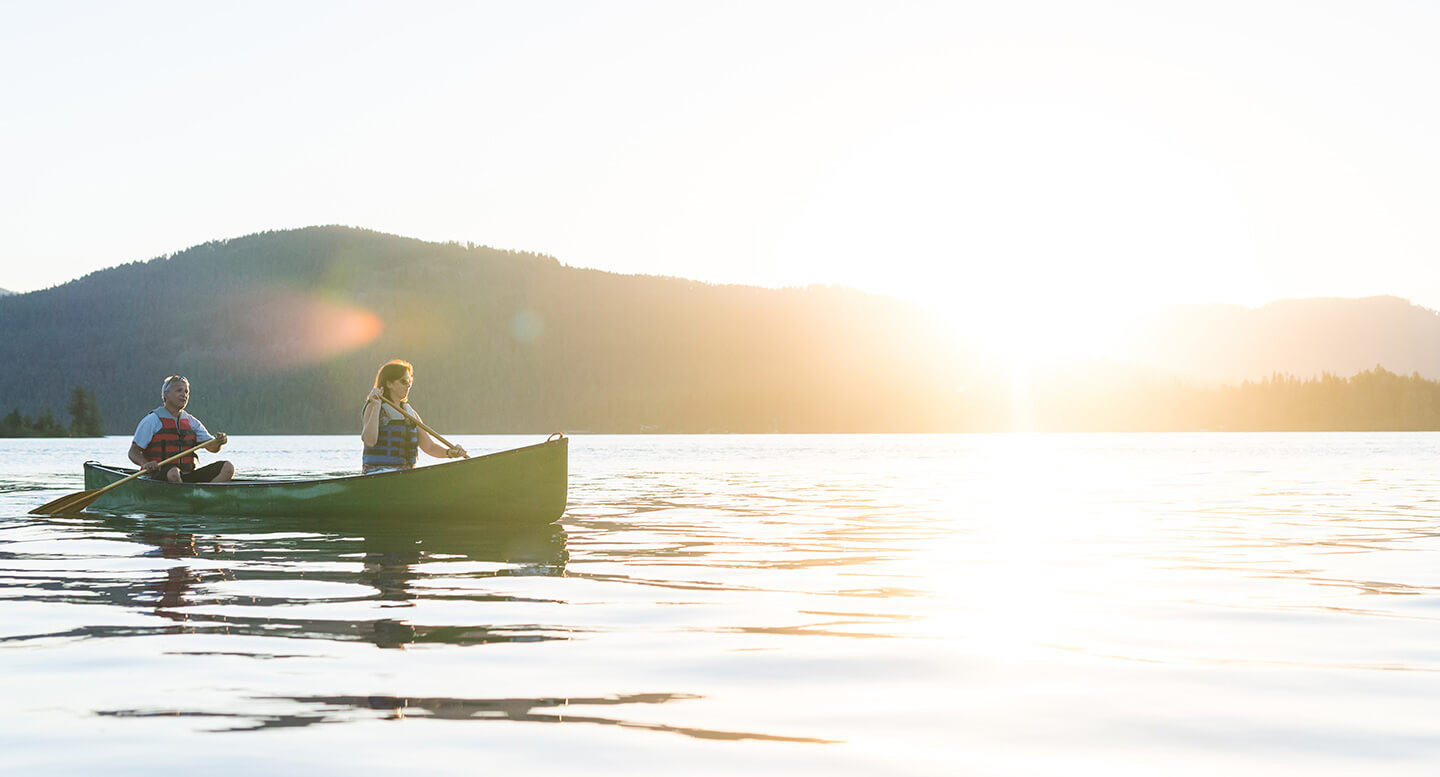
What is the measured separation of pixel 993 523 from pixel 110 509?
15.2m

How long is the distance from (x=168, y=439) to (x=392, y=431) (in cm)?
456

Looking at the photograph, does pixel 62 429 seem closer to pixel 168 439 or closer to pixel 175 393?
pixel 168 439

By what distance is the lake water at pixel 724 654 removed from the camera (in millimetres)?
5656

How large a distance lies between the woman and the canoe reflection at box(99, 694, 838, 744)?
10999 mm

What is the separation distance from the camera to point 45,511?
2177 cm

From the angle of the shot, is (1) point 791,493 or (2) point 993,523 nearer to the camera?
(2) point 993,523

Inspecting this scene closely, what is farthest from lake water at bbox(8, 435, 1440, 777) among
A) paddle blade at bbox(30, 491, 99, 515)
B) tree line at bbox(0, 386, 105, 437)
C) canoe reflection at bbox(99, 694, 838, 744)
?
tree line at bbox(0, 386, 105, 437)

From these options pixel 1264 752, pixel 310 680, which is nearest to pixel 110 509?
pixel 310 680

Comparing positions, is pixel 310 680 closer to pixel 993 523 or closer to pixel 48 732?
pixel 48 732

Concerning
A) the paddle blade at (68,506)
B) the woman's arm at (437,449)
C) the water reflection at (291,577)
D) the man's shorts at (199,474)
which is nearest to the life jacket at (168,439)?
the man's shorts at (199,474)

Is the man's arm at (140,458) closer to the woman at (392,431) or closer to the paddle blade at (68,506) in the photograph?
the paddle blade at (68,506)

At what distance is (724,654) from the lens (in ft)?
26.8

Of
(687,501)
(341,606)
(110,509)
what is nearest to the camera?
(341,606)

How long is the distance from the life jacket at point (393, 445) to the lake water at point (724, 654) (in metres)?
1.79
